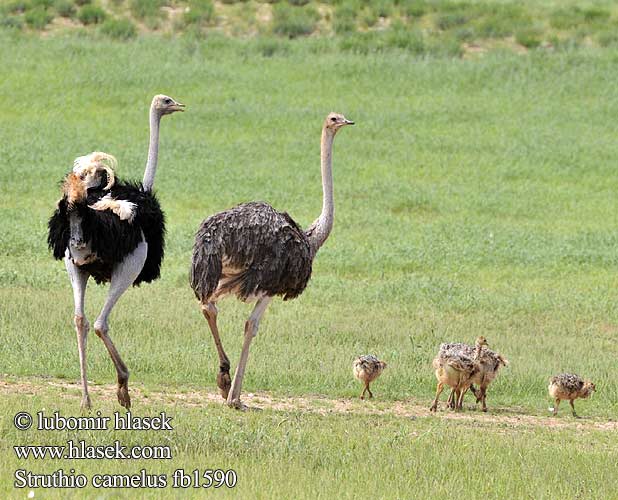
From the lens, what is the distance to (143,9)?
36375 mm

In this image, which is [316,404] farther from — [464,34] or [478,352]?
[464,34]

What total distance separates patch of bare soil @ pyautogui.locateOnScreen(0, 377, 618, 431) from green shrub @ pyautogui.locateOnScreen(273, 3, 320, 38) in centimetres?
2456

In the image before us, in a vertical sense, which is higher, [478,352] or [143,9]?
[143,9]

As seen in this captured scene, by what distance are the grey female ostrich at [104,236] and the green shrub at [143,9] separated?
25494 mm

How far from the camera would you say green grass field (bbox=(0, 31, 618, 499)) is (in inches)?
371

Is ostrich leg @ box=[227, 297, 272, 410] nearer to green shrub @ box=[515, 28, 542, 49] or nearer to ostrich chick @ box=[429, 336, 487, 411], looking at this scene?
ostrich chick @ box=[429, 336, 487, 411]

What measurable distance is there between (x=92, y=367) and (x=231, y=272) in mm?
2158

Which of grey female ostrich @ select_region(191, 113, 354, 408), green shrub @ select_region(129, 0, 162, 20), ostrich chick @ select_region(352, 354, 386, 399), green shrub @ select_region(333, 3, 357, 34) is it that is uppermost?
green shrub @ select_region(333, 3, 357, 34)

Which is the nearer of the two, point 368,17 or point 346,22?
point 346,22

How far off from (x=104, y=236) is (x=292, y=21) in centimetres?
2611

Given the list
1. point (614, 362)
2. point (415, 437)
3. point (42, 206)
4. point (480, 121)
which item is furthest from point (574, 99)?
point (415, 437)

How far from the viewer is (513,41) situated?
3609cm

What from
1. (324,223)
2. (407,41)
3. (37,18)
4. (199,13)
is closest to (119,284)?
(324,223)

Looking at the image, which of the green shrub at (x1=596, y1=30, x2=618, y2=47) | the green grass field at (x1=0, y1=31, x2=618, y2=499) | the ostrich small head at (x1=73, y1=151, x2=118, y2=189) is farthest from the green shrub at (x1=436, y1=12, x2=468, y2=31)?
the ostrich small head at (x1=73, y1=151, x2=118, y2=189)
